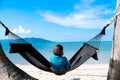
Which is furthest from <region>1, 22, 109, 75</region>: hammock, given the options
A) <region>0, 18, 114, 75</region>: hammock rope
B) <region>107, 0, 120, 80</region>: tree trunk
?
<region>107, 0, 120, 80</region>: tree trunk

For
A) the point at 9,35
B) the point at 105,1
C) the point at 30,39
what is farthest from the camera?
the point at 30,39

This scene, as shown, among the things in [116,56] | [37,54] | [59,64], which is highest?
[116,56]

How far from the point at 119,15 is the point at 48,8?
5096 cm

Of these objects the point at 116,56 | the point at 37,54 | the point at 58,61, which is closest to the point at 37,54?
the point at 37,54

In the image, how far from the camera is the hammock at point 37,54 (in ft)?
15.7

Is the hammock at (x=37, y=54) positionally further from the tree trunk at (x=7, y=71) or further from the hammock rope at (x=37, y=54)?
the tree trunk at (x=7, y=71)

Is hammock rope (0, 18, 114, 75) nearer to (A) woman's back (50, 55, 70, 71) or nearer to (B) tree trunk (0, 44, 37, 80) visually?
(A) woman's back (50, 55, 70, 71)

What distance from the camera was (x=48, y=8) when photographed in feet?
181

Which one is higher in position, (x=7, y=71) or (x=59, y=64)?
(x=7, y=71)

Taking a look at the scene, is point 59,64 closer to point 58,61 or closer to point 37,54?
point 58,61

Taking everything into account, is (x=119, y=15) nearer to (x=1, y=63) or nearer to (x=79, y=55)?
(x=79, y=55)

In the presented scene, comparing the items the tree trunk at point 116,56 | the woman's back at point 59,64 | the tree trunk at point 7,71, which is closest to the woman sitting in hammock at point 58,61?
the woman's back at point 59,64

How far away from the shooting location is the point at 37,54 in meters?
5.19

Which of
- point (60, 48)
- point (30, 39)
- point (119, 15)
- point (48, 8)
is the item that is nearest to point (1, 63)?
point (60, 48)
